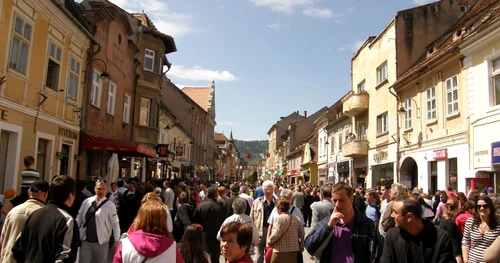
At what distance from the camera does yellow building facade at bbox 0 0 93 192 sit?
10734 millimetres

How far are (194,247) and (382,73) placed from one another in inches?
895

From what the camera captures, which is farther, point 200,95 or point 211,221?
point 200,95

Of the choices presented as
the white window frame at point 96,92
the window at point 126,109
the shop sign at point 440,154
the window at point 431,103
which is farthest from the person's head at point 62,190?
the window at point 126,109

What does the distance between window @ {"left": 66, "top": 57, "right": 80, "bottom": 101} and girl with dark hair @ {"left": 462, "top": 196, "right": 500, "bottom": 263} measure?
13.2 m

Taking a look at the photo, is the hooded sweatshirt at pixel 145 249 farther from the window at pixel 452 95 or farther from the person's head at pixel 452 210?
the window at pixel 452 95

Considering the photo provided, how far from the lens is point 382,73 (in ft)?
81.3

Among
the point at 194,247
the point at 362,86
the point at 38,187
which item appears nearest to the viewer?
the point at 194,247

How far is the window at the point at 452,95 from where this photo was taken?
16.3m

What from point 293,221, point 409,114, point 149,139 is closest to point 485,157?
point 409,114

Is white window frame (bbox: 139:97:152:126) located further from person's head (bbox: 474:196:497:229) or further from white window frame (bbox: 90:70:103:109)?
person's head (bbox: 474:196:497:229)

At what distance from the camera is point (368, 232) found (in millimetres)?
4535

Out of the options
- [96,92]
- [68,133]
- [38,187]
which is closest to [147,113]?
[96,92]

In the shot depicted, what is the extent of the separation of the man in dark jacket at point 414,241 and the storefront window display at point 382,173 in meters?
19.3

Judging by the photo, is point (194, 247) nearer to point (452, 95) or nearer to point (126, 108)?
point (452, 95)
